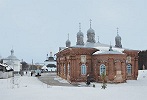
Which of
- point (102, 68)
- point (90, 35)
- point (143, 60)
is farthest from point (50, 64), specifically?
point (102, 68)

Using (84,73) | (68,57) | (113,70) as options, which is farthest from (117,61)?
(68,57)

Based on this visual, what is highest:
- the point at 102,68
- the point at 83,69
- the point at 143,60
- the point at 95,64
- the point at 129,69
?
the point at 143,60

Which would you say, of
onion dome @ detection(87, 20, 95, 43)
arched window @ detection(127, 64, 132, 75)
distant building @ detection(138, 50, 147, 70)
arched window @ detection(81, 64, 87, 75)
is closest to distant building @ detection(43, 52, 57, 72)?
distant building @ detection(138, 50, 147, 70)

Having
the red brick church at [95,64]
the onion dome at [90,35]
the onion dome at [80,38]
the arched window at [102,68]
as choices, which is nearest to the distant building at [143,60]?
the onion dome at [90,35]

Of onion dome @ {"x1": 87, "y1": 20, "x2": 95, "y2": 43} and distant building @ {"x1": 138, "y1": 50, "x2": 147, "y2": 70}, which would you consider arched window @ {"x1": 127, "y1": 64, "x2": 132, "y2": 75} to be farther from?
distant building @ {"x1": 138, "y1": 50, "x2": 147, "y2": 70}

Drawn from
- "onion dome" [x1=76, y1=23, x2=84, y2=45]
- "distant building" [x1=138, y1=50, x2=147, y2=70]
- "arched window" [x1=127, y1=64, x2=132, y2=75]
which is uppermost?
"onion dome" [x1=76, y1=23, x2=84, y2=45]

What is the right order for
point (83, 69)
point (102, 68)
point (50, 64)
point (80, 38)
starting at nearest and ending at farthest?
point (102, 68) → point (83, 69) → point (80, 38) → point (50, 64)

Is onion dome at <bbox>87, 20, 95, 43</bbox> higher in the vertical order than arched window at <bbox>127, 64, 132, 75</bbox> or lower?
higher

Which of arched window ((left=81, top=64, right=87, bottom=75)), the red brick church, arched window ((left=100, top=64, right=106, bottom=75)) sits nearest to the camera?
the red brick church

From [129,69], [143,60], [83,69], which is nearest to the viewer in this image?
[83,69]

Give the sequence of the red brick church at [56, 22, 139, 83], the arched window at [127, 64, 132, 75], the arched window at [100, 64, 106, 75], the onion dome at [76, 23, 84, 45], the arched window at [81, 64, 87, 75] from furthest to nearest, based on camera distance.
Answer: the onion dome at [76, 23, 84, 45]
the arched window at [127, 64, 132, 75]
the arched window at [81, 64, 87, 75]
the arched window at [100, 64, 106, 75]
the red brick church at [56, 22, 139, 83]

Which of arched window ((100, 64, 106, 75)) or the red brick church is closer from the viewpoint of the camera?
the red brick church

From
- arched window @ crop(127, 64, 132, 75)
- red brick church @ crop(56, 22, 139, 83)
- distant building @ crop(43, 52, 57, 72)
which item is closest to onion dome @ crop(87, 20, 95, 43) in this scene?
red brick church @ crop(56, 22, 139, 83)

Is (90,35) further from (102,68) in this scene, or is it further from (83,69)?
(102,68)
